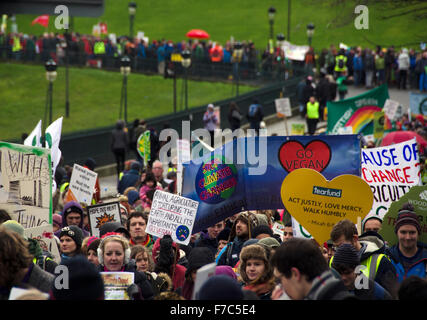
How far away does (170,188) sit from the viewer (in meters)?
14.4

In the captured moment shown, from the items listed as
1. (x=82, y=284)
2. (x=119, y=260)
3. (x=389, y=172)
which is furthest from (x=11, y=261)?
(x=389, y=172)

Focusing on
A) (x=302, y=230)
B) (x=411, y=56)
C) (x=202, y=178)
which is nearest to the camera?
(x=302, y=230)

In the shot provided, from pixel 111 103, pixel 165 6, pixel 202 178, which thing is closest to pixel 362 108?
pixel 202 178

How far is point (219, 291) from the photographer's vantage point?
15.0 feet

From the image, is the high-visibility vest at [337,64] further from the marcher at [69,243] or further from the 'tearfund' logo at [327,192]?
the marcher at [69,243]

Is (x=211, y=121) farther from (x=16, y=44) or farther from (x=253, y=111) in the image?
(x=16, y=44)

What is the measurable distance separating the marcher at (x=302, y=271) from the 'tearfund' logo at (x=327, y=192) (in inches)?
108

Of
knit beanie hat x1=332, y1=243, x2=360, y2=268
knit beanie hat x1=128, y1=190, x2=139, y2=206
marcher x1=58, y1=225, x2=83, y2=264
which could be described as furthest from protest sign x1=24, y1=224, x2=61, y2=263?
knit beanie hat x1=128, y1=190, x2=139, y2=206

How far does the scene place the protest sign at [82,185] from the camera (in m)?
11.9

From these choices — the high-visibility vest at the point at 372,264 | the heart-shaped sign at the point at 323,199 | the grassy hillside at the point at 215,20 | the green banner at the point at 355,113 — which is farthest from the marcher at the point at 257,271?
the grassy hillside at the point at 215,20

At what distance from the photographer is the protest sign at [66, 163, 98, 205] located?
1186cm

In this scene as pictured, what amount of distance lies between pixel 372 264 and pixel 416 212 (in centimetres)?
165
